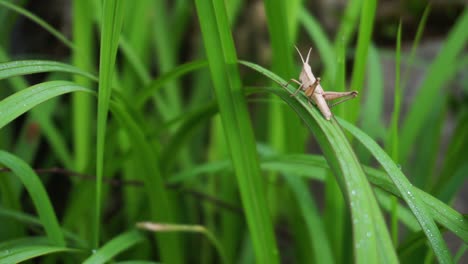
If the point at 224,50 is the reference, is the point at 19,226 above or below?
below

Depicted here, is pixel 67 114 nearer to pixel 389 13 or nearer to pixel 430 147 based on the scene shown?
pixel 430 147

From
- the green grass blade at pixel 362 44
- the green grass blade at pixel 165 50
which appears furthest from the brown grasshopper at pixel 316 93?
the green grass blade at pixel 165 50

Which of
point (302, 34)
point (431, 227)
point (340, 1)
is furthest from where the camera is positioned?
point (340, 1)

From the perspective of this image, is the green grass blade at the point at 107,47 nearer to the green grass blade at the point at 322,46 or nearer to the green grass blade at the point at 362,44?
the green grass blade at the point at 362,44

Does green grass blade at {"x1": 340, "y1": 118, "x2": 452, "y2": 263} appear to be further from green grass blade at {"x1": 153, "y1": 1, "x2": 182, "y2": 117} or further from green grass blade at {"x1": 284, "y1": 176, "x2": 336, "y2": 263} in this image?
green grass blade at {"x1": 153, "y1": 1, "x2": 182, "y2": 117}

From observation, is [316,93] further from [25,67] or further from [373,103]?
[373,103]

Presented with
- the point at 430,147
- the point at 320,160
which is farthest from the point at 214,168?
the point at 430,147

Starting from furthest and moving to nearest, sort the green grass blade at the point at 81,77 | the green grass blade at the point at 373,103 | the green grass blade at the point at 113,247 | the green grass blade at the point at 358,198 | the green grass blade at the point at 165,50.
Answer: the green grass blade at the point at 165,50
the green grass blade at the point at 373,103
the green grass blade at the point at 81,77
the green grass blade at the point at 113,247
the green grass blade at the point at 358,198
